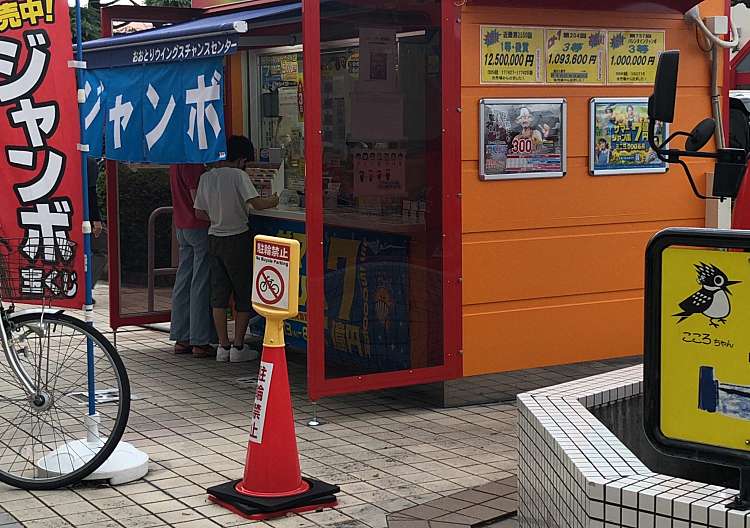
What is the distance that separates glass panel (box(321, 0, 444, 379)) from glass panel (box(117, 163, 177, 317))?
9.99 feet

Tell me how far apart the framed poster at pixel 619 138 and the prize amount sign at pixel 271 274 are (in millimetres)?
3158

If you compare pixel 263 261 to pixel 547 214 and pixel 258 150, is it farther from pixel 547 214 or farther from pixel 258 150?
pixel 258 150

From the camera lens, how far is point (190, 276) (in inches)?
388

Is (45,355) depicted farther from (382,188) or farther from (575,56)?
(575,56)

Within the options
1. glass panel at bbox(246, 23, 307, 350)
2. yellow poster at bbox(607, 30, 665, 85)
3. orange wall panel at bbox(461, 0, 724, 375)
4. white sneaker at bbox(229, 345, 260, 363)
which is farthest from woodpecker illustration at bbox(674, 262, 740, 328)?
white sneaker at bbox(229, 345, 260, 363)

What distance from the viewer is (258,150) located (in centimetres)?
1024

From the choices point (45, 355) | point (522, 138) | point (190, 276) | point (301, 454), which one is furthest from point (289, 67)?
point (45, 355)

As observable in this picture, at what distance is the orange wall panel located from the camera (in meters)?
7.83

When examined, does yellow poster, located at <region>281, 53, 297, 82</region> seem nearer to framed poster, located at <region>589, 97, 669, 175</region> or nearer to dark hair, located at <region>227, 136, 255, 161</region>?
dark hair, located at <region>227, 136, 255, 161</region>

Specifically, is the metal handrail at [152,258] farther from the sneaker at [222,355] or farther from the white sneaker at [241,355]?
the white sneaker at [241,355]

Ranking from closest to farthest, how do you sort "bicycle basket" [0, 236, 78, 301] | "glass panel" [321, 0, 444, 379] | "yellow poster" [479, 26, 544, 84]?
"bicycle basket" [0, 236, 78, 301] → "glass panel" [321, 0, 444, 379] → "yellow poster" [479, 26, 544, 84]

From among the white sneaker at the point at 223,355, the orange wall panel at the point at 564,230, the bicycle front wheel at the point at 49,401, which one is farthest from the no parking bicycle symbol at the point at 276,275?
the white sneaker at the point at 223,355

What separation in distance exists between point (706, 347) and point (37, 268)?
11.5 ft

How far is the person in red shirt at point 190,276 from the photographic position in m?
9.65
